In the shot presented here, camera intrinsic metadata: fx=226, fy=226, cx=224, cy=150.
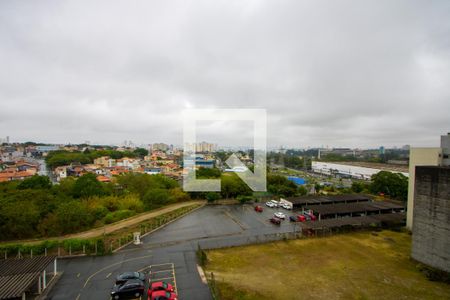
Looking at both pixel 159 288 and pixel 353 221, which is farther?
pixel 353 221

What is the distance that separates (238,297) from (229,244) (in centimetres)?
475

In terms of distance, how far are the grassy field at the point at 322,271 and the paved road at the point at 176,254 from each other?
1.10m

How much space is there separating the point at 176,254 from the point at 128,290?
349 cm

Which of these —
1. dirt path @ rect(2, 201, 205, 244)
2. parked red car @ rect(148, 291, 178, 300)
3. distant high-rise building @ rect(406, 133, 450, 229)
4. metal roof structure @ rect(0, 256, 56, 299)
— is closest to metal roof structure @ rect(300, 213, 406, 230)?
distant high-rise building @ rect(406, 133, 450, 229)

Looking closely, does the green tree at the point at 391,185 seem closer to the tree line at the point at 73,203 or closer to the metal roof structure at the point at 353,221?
the metal roof structure at the point at 353,221

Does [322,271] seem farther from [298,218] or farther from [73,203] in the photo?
[73,203]

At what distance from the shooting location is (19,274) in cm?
815

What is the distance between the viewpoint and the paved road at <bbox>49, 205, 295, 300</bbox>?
8.68m

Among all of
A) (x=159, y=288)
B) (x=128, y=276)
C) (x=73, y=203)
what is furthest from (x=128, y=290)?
(x=73, y=203)

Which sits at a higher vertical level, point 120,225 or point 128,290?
point 128,290

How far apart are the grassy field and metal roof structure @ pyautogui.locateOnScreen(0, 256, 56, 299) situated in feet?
20.8

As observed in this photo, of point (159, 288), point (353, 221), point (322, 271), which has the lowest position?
point (322, 271)

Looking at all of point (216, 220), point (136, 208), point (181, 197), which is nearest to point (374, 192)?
point (216, 220)

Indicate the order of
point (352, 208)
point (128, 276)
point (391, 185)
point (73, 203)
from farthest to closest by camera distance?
point (391, 185) → point (352, 208) → point (73, 203) → point (128, 276)
